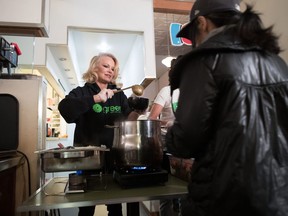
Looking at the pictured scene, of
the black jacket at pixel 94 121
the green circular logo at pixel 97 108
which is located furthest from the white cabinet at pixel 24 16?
the green circular logo at pixel 97 108

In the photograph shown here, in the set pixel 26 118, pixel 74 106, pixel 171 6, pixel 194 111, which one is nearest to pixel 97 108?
pixel 74 106

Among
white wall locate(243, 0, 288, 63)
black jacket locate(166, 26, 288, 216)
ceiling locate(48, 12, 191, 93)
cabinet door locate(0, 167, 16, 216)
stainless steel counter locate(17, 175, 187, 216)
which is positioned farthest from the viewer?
ceiling locate(48, 12, 191, 93)

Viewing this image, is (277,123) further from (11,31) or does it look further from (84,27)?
(84,27)

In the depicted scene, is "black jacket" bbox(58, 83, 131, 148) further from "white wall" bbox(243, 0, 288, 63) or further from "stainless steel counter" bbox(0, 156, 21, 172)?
"white wall" bbox(243, 0, 288, 63)

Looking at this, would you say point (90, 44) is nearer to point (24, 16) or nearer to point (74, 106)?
point (24, 16)

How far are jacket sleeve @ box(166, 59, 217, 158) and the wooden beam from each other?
2.16 m

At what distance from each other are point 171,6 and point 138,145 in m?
2.15

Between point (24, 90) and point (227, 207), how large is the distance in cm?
117

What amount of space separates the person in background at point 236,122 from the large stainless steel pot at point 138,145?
26 cm

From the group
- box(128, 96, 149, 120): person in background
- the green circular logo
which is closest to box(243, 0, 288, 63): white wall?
box(128, 96, 149, 120): person in background

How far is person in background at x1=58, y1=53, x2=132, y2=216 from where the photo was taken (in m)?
1.14

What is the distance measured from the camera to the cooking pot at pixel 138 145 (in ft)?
3.06

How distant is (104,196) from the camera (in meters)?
0.81

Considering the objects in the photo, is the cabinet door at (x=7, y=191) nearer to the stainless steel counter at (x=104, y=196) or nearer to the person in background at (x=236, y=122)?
the stainless steel counter at (x=104, y=196)
